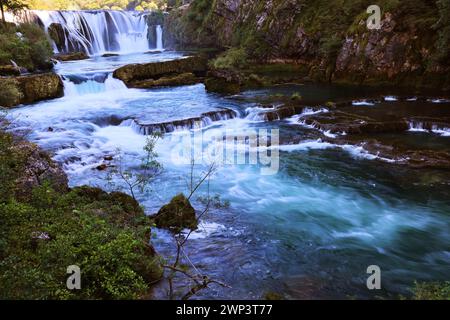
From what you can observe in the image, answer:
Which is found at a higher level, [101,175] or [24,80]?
[24,80]

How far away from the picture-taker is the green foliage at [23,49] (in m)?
23.8

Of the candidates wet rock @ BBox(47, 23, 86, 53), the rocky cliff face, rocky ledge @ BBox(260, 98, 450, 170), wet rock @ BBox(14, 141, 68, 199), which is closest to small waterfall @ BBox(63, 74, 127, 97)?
rocky ledge @ BBox(260, 98, 450, 170)

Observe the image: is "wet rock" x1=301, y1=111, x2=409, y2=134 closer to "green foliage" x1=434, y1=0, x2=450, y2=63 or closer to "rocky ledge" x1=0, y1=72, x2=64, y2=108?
"green foliage" x1=434, y1=0, x2=450, y2=63

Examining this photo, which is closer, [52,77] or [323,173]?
[323,173]

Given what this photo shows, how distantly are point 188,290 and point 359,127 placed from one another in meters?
11.0

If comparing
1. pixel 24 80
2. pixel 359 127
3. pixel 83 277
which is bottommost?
pixel 83 277

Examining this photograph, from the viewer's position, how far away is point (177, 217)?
28.0 feet

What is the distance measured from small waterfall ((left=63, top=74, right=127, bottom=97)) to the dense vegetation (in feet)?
49.8

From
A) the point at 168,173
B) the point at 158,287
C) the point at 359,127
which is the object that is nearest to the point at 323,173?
the point at 359,127

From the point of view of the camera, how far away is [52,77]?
21.3m

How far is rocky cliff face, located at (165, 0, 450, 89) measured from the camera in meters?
20.2

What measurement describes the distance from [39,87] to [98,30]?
2168cm
